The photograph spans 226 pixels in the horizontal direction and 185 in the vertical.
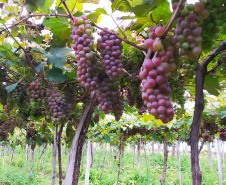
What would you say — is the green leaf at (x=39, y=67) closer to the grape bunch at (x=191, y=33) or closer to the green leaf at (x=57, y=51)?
the green leaf at (x=57, y=51)

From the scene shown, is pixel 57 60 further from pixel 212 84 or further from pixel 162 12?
pixel 212 84

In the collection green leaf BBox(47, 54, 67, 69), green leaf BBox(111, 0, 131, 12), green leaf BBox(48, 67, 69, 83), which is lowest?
green leaf BBox(48, 67, 69, 83)

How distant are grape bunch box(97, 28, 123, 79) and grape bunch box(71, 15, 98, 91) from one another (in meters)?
0.07

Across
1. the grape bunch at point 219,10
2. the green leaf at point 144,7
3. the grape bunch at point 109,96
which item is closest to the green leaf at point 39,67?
the grape bunch at point 109,96

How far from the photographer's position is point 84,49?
84cm

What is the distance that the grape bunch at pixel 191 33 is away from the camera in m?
0.50

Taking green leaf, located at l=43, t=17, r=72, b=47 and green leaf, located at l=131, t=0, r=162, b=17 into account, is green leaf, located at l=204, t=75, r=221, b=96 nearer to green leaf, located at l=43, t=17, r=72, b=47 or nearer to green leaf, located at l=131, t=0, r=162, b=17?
green leaf, located at l=131, t=0, r=162, b=17

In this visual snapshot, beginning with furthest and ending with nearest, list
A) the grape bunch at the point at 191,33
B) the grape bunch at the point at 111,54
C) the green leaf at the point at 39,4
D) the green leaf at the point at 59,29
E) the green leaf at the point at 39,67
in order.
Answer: the green leaf at the point at 39,67
the green leaf at the point at 39,4
the green leaf at the point at 59,29
the grape bunch at the point at 111,54
the grape bunch at the point at 191,33

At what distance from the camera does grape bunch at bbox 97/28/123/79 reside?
33.8 inches

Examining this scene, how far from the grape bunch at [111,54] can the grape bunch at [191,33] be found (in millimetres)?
369

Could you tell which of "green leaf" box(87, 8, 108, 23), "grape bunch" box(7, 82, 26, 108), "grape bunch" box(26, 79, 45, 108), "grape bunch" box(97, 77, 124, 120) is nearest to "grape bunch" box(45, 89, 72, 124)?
"grape bunch" box(26, 79, 45, 108)

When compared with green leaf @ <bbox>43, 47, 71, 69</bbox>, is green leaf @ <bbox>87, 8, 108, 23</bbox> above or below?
above

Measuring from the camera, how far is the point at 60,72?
1.39 meters

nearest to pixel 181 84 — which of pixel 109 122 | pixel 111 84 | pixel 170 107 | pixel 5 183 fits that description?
pixel 111 84
